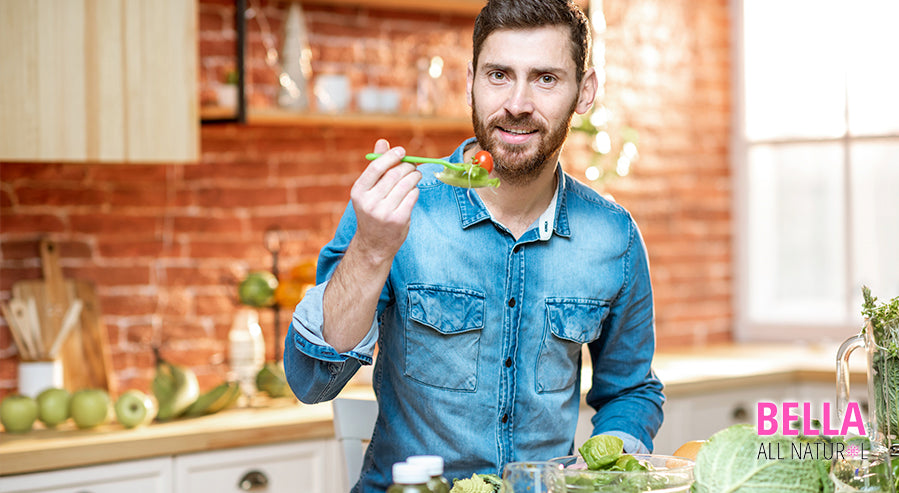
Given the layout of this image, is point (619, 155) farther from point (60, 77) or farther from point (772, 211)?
point (60, 77)

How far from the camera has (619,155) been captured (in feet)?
12.8

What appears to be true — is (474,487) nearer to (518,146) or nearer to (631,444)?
(631,444)

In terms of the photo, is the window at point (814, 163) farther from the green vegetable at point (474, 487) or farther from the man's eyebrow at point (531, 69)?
the green vegetable at point (474, 487)

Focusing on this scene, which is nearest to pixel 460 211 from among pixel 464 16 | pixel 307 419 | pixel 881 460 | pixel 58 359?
pixel 881 460

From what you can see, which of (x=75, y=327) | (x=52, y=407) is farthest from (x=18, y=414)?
(x=75, y=327)

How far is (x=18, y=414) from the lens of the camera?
2404 mm

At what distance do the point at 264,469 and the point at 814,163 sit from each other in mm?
2697

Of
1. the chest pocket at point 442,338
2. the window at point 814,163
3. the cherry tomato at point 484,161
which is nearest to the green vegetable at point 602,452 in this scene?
the cherry tomato at point 484,161

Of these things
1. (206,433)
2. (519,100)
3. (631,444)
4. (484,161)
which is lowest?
(206,433)

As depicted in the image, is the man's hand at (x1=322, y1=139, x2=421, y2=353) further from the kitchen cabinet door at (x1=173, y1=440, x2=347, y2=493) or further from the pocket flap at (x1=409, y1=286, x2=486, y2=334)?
the kitchen cabinet door at (x1=173, y1=440, x2=347, y2=493)

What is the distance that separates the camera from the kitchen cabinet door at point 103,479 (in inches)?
87.9

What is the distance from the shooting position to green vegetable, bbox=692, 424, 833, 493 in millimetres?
1050

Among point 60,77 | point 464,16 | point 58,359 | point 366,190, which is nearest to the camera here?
point 366,190

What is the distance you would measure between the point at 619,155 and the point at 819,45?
1011mm
